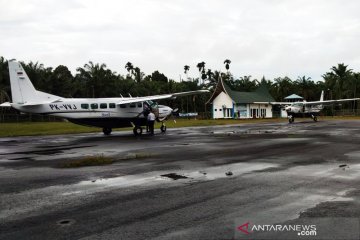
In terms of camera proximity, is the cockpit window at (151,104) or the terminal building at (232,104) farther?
the terminal building at (232,104)

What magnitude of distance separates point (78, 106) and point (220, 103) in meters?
51.6

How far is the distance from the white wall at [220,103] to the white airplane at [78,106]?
4764cm

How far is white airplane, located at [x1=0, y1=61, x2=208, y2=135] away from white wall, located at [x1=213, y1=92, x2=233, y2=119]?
47.6 meters

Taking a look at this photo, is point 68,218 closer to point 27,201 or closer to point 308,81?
point 27,201

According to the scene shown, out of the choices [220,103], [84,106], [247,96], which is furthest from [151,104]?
[247,96]

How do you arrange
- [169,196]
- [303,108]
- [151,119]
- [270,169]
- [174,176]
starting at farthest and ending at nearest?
[303,108]
[151,119]
[270,169]
[174,176]
[169,196]

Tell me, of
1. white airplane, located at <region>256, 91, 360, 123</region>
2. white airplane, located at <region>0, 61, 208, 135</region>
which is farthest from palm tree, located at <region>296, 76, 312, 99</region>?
white airplane, located at <region>0, 61, 208, 135</region>

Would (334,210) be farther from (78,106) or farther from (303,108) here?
(303,108)

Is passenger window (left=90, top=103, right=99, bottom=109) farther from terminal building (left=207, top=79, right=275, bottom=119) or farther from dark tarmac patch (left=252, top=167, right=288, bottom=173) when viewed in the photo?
terminal building (left=207, top=79, right=275, bottom=119)

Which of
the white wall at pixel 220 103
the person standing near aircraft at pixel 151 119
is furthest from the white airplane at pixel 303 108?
the white wall at pixel 220 103

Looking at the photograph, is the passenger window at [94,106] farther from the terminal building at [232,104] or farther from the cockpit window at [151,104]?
the terminal building at [232,104]

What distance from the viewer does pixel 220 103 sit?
7431 centimetres

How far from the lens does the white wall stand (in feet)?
240

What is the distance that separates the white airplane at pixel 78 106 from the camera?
24.6 metres
